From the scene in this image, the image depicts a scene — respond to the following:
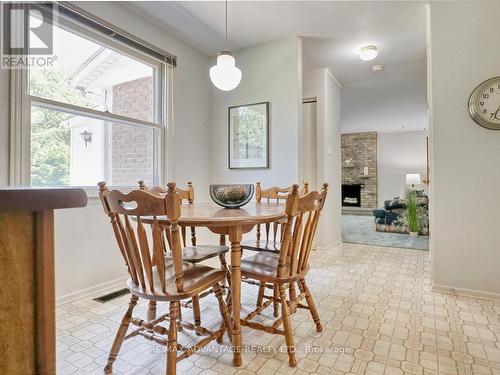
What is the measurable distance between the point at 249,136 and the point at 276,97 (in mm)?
532

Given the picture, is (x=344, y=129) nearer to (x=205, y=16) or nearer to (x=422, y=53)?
(x=422, y=53)

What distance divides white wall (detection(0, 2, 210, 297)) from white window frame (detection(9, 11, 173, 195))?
0.16 ft

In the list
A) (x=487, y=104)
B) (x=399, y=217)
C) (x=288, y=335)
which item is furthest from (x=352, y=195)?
(x=288, y=335)

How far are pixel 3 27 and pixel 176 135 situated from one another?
1579 millimetres

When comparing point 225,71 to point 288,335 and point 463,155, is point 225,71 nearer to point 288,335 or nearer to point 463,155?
point 288,335

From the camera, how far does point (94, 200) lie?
236 cm

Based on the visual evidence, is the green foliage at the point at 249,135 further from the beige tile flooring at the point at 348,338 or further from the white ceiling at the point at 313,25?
the beige tile flooring at the point at 348,338

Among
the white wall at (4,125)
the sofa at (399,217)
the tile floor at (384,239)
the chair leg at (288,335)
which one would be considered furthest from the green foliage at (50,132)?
the sofa at (399,217)

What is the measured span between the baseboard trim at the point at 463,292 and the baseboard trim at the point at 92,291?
2.71 meters

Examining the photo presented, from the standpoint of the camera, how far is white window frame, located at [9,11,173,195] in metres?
1.85

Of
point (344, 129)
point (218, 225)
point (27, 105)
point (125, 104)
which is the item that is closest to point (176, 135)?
point (125, 104)

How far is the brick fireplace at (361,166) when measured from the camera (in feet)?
29.6

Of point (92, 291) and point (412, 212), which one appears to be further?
point (412, 212)

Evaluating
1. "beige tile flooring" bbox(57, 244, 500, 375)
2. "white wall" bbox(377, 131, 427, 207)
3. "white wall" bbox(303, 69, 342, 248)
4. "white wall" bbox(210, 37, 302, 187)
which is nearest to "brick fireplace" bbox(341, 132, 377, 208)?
"white wall" bbox(377, 131, 427, 207)
